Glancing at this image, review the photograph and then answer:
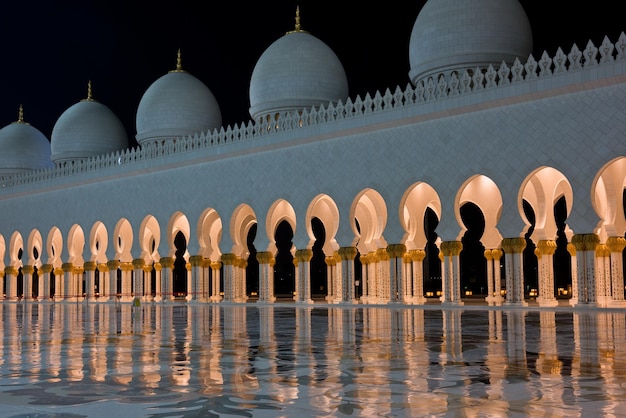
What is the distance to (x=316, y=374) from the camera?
4031 mm

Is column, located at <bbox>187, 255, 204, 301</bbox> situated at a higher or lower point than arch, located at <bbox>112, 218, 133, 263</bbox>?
lower

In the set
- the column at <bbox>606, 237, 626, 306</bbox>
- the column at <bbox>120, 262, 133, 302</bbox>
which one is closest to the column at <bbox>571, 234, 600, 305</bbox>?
the column at <bbox>606, 237, 626, 306</bbox>

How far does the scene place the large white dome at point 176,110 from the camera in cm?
2144

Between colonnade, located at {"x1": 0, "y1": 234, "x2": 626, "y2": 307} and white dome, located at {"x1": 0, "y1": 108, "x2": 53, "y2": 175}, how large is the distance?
13.7 ft

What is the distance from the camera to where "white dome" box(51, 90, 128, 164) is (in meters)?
24.1

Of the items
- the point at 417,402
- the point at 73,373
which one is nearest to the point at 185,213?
the point at 73,373

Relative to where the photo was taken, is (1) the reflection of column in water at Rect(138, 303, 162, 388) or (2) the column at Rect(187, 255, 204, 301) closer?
(1) the reflection of column in water at Rect(138, 303, 162, 388)

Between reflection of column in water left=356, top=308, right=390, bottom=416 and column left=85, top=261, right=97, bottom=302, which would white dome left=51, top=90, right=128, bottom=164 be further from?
reflection of column in water left=356, top=308, right=390, bottom=416

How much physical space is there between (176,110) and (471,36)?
352 inches

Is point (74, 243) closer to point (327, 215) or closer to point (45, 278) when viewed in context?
point (45, 278)

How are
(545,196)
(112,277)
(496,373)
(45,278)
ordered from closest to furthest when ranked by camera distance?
(496,373) → (545,196) → (112,277) → (45,278)

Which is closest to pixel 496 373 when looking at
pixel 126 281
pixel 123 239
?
pixel 126 281

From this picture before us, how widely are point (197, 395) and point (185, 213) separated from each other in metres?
15.9

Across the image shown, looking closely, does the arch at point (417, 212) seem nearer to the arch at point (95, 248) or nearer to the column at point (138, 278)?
the column at point (138, 278)
